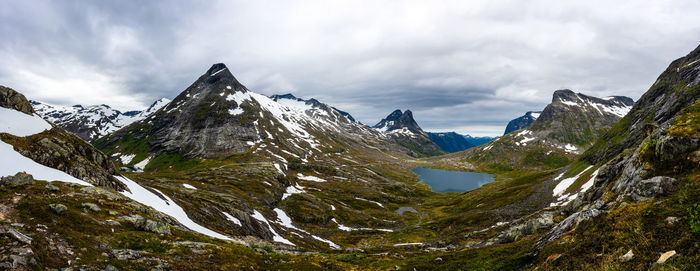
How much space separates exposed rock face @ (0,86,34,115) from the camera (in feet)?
131

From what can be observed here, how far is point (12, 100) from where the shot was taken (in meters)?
41.1

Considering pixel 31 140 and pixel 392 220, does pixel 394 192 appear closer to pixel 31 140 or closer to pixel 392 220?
pixel 392 220

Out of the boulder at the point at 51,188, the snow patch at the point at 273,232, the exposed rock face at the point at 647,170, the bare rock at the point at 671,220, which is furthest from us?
the snow patch at the point at 273,232

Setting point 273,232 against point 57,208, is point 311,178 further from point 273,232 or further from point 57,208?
point 57,208

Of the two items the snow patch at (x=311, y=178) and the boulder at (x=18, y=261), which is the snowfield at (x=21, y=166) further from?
the snow patch at (x=311, y=178)

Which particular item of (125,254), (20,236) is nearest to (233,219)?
(125,254)

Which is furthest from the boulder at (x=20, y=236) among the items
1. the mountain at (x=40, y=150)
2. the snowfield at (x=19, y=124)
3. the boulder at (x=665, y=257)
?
the snowfield at (x=19, y=124)

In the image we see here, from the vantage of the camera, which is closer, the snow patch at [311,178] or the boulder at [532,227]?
the boulder at [532,227]

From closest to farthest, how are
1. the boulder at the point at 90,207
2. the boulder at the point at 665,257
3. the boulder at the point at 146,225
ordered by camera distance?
1. the boulder at the point at 665,257
2. the boulder at the point at 90,207
3. the boulder at the point at 146,225

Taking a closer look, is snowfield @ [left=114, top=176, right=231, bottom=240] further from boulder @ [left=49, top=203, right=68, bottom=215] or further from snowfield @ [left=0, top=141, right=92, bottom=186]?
boulder @ [left=49, top=203, right=68, bottom=215]

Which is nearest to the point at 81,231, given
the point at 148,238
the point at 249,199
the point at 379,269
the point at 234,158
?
the point at 148,238

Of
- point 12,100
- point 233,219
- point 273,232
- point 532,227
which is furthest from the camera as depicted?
point 273,232

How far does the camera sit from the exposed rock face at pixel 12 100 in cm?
3988

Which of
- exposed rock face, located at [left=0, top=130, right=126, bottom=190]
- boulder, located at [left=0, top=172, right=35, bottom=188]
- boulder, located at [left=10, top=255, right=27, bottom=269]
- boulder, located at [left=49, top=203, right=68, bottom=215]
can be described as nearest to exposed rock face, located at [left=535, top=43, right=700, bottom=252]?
boulder, located at [left=10, top=255, right=27, bottom=269]
